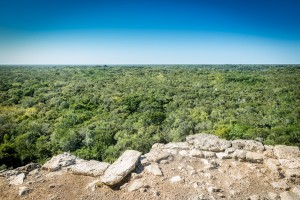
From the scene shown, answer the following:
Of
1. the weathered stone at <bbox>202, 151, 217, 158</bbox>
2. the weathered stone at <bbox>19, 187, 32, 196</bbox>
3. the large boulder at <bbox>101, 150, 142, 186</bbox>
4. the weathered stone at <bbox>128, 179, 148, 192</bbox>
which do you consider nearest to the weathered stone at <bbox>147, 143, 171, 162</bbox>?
the large boulder at <bbox>101, 150, 142, 186</bbox>

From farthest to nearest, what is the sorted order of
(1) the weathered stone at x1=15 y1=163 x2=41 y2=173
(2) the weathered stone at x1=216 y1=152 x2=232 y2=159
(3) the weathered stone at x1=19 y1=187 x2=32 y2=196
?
(2) the weathered stone at x1=216 y1=152 x2=232 y2=159 → (1) the weathered stone at x1=15 y1=163 x2=41 y2=173 → (3) the weathered stone at x1=19 y1=187 x2=32 y2=196

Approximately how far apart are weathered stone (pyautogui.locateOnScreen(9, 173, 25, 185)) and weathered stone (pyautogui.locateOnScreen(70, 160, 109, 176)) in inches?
63.1

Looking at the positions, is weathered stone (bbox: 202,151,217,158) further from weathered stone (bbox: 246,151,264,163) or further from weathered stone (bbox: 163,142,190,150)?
weathered stone (bbox: 246,151,264,163)

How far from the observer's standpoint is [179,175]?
710cm

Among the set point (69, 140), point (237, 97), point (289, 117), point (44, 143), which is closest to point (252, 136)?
point (289, 117)

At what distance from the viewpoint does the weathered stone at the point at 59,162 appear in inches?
300

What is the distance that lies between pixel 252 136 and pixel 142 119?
1415cm

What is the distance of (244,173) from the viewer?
23.9 ft

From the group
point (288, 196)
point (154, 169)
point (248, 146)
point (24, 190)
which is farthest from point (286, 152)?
point (24, 190)

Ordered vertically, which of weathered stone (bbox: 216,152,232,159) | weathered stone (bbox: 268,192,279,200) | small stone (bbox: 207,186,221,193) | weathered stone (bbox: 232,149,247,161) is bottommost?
weathered stone (bbox: 268,192,279,200)

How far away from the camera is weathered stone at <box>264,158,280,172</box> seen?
7287 mm

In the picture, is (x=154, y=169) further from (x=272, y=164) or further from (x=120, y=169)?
(x=272, y=164)

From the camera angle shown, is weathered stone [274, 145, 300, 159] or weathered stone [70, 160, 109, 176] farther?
weathered stone [274, 145, 300, 159]

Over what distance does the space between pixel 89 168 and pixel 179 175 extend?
3.33m
